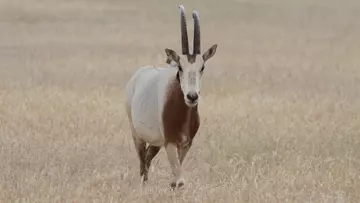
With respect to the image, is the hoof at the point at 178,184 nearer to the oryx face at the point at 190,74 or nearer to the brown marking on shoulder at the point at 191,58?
the oryx face at the point at 190,74

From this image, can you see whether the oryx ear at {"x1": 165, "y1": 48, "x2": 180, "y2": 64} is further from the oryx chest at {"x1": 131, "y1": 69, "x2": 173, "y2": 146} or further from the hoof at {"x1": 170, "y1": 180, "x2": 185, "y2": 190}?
the hoof at {"x1": 170, "y1": 180, "x2": 185, "y2": 190}

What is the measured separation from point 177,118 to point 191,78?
64 cm

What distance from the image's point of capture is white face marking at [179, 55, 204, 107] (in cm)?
925

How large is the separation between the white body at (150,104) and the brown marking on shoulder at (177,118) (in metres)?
0.12

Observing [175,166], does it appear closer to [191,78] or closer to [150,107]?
[150,107]

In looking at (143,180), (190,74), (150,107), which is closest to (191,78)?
(190,74)

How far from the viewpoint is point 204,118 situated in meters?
15.6

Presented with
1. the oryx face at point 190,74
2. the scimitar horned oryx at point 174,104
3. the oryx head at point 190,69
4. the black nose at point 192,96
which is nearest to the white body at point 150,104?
the scimitar horned oryx at point 174,104

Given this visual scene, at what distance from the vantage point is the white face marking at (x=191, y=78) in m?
9.25

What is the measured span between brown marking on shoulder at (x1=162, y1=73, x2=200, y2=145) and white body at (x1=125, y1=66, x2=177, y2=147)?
12 centimetres

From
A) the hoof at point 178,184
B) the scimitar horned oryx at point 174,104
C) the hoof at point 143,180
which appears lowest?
the hoof at point 143,180

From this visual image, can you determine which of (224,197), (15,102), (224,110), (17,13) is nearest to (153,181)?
(224,197)

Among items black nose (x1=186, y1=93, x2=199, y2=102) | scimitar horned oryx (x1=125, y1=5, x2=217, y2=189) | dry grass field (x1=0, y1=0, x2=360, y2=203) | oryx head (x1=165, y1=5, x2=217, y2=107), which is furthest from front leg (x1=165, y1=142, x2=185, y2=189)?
black nose (x1=186, y1=93, x2=199, y2=102)

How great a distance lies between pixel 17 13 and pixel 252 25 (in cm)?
1083
